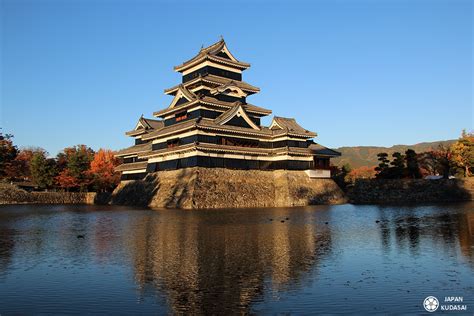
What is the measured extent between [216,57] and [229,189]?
21.4m

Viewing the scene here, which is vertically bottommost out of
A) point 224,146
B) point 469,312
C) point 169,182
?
point 469,312

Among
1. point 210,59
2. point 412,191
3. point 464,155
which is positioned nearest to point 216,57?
point 210,59

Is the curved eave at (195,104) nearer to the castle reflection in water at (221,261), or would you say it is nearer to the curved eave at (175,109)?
the curved eave at (175,109)

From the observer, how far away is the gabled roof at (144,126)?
63.2 metres

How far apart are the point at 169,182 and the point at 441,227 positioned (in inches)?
1259

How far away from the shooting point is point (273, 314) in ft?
25.0

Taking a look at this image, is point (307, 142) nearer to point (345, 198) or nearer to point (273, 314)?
point (345, 198)

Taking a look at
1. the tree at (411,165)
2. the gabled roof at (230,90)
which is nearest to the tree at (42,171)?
the gabled roof at (230,90)

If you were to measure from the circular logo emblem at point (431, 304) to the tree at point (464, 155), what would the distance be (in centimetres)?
6093

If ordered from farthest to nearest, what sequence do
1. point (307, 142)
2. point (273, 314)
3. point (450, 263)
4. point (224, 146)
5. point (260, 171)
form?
point (307, 142) → point (260, 171) → point (224, 146) → point (450, 263) → point (273, 314)

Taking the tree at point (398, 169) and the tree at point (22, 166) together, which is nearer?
the tree at point (398, 169)

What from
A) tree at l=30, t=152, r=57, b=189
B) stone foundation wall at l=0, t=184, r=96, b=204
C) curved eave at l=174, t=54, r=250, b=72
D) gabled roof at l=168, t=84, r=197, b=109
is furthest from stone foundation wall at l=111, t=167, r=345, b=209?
tree at l=30, t=152, r=57, b=189

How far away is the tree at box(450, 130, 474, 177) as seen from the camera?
199ft

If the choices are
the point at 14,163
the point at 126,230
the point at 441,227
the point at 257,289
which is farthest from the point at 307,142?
the point at 14,163
